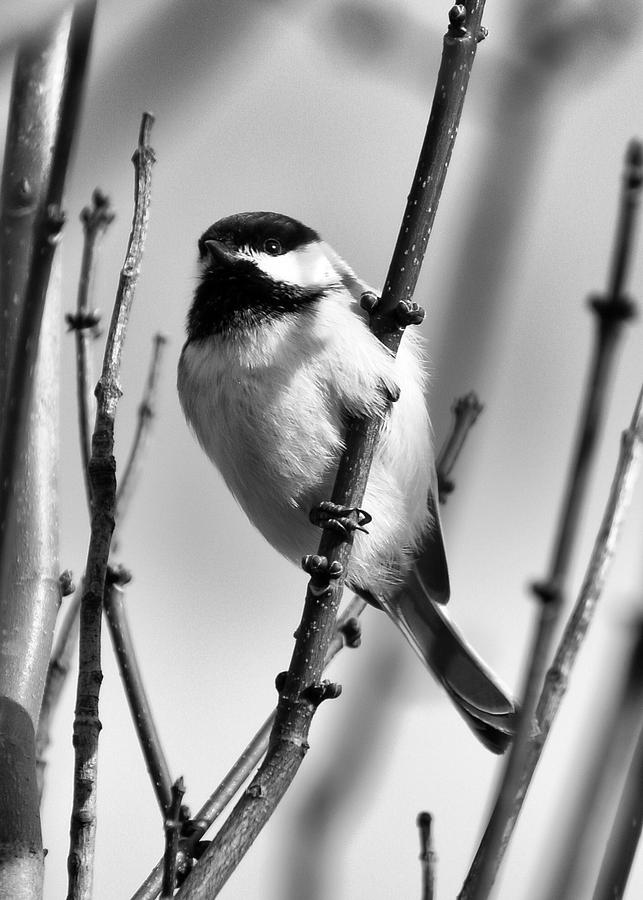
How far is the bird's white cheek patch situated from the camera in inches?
157

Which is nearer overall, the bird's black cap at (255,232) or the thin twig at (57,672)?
the thin twig at (57,672)

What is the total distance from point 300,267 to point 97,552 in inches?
84.7

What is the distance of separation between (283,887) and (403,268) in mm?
1513

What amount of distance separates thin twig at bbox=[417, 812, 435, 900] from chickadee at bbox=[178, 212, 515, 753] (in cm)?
127

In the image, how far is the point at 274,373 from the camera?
367cm

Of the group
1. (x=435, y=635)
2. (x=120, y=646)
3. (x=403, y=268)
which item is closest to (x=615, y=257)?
(x=403, y=268)

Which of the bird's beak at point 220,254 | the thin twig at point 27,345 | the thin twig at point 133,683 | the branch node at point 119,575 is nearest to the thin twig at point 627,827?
the thin twig at point 27,345

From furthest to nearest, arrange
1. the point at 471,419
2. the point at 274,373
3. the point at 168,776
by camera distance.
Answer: the point at 274,373 < the point at 471,419 < the point at 168,776

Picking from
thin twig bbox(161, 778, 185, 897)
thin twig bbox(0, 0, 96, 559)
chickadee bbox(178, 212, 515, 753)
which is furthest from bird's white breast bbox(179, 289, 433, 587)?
thin twig bbox(0, 0, 96, 559)

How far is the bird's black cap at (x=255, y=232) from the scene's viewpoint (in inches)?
167

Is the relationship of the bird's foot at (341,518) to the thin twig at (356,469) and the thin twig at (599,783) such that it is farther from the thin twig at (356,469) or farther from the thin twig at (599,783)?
the thin twig at (599,783)

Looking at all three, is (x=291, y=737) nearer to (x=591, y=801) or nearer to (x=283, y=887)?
(x=283, y=887)

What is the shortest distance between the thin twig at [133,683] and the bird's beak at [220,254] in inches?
63.9

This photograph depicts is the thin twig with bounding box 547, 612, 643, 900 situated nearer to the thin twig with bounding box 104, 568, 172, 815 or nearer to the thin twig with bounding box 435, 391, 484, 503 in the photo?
the thin twig with bounding box 104, 568, 172, 815
